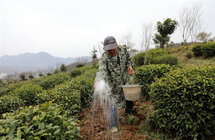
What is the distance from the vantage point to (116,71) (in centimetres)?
296

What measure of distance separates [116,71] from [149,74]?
1757 millimetres

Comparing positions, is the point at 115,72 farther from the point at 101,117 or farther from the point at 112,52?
the point at 101,117

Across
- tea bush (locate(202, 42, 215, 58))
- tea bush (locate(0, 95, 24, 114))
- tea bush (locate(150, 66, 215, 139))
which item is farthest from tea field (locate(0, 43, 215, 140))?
tea bush (locate(202, 42, 215, 58))

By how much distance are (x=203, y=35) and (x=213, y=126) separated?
867 inches

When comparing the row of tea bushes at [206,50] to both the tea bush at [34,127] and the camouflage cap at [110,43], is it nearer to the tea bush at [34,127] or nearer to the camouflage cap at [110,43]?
the camouflage cap at [110,43]

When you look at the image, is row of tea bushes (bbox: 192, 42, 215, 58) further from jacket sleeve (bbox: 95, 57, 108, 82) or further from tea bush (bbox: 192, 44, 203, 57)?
jacket sleeve (bbox: 95, 57, 108, 82)

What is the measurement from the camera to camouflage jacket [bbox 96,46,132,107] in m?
2.92

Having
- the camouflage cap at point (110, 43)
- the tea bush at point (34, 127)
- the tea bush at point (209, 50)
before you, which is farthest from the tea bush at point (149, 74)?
the tea bush at point (209, 50)

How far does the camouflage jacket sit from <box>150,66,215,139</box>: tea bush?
32.9 inches

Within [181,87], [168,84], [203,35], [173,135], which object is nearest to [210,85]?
[181,87]

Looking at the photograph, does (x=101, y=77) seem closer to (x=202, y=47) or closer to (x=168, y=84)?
(x=168, y=84)

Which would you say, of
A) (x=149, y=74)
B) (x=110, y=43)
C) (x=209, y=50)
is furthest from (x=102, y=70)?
(x=209, y=50)

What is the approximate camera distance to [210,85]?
2164 millimetres

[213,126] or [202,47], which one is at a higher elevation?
[202,47]
